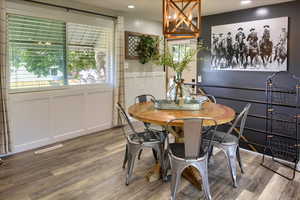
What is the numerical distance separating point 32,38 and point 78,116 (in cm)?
151

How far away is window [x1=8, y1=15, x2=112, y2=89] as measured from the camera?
3.24 metres

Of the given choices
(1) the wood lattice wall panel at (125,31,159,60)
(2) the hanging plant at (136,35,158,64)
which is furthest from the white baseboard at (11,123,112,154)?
(2) the hanging plant at (136,35,158,64)

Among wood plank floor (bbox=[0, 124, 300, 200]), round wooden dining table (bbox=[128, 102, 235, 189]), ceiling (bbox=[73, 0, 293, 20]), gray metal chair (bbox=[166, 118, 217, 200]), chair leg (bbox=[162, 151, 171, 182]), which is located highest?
ceiling (bbox=[73, 0, 293, 20])

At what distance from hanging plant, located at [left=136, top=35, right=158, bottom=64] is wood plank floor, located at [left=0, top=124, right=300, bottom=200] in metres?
2.39

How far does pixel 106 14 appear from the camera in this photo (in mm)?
4262

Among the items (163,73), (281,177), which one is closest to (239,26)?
(163,73)

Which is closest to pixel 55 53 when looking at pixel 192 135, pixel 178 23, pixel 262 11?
pixel 178 23

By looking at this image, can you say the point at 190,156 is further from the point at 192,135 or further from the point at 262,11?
the point at 262,11

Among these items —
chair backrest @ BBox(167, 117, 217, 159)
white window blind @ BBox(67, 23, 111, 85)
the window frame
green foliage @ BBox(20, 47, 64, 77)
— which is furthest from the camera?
white window blind @ BBox(67, 23, 111, 85)

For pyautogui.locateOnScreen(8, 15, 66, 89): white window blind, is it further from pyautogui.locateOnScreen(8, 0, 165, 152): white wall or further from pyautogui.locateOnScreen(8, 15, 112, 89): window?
pyautogui.locateOnScreen(8, 0, 165, 152): white wall

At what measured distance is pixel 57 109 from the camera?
12.2 ft

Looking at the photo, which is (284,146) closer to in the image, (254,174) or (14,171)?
(254,174)

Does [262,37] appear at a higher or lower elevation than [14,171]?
higher

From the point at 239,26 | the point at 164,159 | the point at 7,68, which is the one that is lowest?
the point at 164,159
